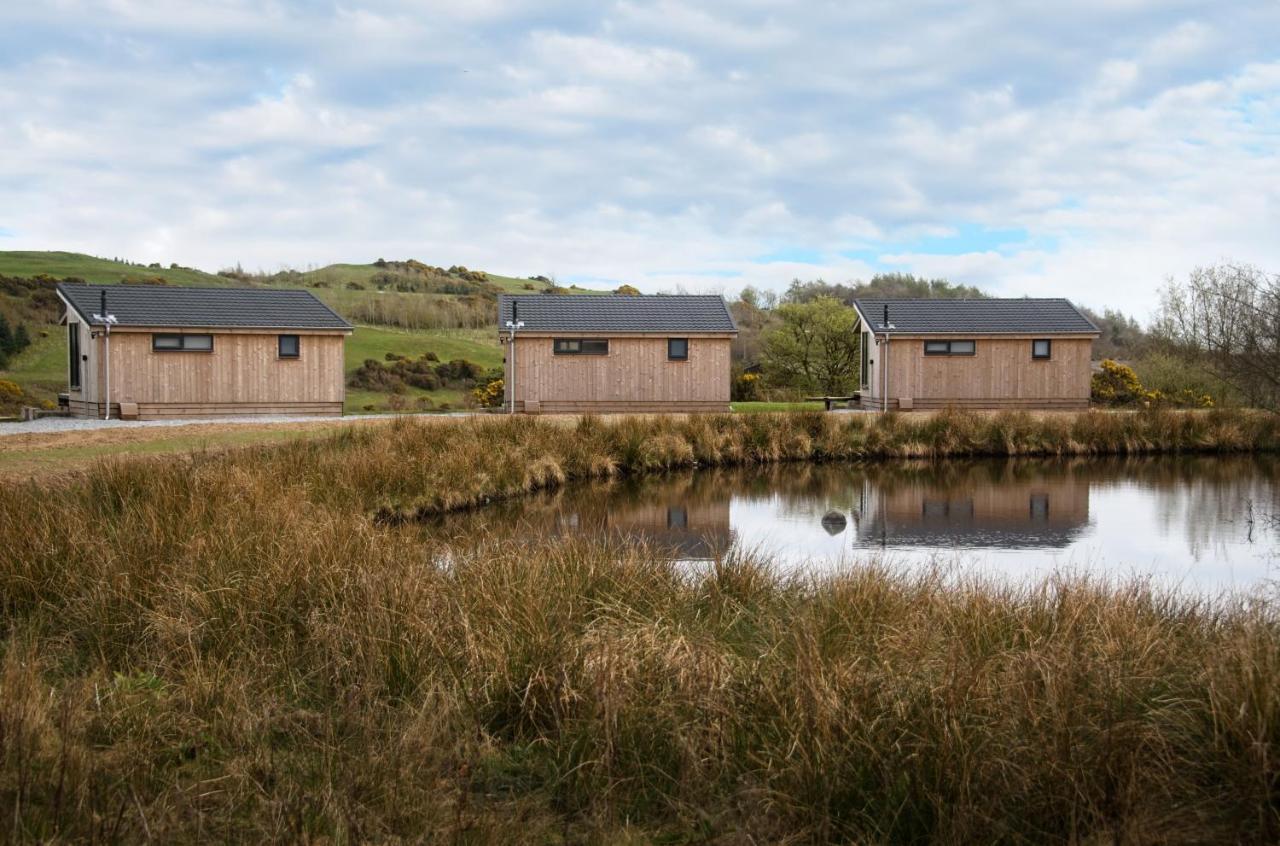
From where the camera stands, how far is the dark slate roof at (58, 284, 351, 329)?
73.5 feet

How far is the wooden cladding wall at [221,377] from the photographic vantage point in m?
22.1

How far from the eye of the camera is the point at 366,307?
47.7 m

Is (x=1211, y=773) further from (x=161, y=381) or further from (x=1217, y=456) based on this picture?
(x=161, y=381)

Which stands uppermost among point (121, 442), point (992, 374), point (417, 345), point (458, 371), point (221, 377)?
point (417, 345)

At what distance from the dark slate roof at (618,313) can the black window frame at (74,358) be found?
29.9 feet

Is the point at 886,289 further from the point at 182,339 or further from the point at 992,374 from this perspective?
the point at 182,339

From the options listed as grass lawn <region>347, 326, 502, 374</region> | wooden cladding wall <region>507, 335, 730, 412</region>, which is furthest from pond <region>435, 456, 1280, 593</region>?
grass lawn <region>347, 326, 502, 374</region>

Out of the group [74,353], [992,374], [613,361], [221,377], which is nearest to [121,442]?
[221,377]

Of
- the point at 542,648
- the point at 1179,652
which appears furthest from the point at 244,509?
the point at 1179,652

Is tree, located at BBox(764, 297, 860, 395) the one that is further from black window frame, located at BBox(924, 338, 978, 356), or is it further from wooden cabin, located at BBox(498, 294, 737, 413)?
wooden cabin, located at BBox(498, 294, 737, 413)

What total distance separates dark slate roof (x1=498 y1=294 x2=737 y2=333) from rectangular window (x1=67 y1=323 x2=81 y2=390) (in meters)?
9.14

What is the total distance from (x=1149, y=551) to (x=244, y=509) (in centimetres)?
804

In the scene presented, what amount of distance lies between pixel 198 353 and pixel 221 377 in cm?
67

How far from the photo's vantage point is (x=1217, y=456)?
63.0 feet
